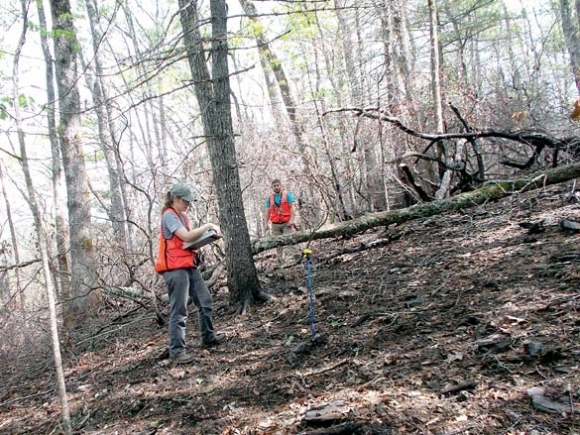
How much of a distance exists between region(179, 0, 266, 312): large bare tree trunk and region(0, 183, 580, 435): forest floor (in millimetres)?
501


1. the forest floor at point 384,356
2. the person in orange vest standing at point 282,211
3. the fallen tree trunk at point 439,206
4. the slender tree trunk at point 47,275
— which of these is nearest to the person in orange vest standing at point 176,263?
the forest floor at point 384,356

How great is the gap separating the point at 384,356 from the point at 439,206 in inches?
145

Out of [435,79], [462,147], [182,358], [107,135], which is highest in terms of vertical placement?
[107,135]

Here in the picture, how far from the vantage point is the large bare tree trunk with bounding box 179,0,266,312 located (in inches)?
235

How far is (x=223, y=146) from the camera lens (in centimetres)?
598

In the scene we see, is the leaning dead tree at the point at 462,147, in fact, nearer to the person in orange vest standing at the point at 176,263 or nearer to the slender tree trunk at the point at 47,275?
the person in orange vest standing at the point at 176,263

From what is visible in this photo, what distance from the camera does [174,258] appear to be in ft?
16.2

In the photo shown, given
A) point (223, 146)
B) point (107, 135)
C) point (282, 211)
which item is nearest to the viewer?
point (223, 146)

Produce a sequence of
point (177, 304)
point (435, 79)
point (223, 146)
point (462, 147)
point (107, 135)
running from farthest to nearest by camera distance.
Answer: point (107, 135) < point (435, 79) < point (462, 147) < point (223, 146) < point (177, 304)

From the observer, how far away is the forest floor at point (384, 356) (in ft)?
9.55

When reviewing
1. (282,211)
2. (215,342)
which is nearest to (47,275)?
(215,342)

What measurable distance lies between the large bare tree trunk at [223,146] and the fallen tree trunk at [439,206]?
1.28 meters

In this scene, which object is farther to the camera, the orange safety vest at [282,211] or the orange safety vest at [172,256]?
the orange safety vest at [282,211]

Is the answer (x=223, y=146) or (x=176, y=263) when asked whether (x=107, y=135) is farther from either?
(x=176, y=263)
